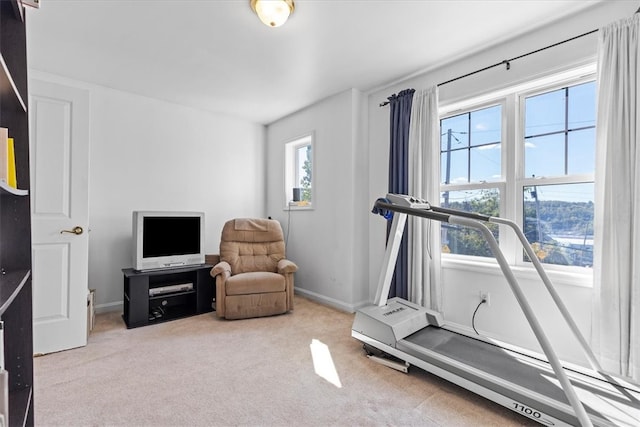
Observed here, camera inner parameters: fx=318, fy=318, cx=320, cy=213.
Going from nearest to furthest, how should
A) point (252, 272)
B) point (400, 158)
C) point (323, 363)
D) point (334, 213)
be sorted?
1. point (323, 363)
2. point (400, 158)
3. point (252, 272)
4. point (334, 213)

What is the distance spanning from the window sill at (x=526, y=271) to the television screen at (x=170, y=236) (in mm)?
2727

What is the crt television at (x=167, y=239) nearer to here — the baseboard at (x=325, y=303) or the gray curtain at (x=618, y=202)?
the baseboard at (x=325, y=303)

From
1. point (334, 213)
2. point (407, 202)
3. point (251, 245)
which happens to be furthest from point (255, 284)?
point (407, 202)

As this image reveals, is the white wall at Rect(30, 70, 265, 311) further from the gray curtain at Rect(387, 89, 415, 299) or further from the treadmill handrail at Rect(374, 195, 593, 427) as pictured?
the treadmill handrail at Rect(374, 195, 593, 427)

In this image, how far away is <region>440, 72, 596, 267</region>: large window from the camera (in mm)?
2359

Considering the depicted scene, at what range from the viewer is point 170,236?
3510 millimetres

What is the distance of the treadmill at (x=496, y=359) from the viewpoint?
154 centimetres

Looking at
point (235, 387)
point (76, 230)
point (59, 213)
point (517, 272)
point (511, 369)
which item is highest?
point (59, 213)

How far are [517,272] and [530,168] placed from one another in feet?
2.82

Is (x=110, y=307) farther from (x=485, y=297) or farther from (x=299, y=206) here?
(x=485, y=297)

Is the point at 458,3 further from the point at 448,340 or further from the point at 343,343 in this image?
the point at 343,343

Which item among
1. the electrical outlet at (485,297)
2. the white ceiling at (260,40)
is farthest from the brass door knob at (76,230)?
the electrical outlet at (485,297)

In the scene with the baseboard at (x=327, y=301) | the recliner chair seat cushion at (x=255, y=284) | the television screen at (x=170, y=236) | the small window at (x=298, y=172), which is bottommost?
the baseboard at (x=327, y=301)

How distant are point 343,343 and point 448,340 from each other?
855 mm
